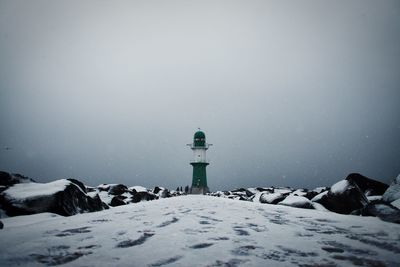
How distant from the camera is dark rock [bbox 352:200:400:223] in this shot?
3.62 m

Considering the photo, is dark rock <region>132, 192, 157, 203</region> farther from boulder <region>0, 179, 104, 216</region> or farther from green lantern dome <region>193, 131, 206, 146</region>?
green lantern dome <region>193, 131, 206, 146</region>

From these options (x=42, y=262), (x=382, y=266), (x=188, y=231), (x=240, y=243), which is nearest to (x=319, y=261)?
(x=382, y=266)

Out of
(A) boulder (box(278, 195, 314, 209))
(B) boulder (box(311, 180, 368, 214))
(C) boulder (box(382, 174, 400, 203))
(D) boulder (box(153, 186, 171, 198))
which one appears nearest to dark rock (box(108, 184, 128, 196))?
(D) boulder (box(153, 186, 171, 198))

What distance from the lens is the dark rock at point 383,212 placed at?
3625 millimetres

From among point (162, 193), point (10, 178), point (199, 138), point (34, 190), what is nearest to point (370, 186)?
point (34, 190)

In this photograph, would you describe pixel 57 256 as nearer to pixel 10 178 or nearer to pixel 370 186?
pixel 10 178

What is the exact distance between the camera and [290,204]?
19.6 ft

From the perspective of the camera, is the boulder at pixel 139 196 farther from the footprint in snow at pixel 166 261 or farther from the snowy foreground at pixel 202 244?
the footprint in snow at pixel 166 261

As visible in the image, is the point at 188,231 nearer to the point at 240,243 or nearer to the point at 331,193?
the point at 240,243

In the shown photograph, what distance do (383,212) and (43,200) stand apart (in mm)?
5238

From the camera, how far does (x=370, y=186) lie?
7266 millimetres

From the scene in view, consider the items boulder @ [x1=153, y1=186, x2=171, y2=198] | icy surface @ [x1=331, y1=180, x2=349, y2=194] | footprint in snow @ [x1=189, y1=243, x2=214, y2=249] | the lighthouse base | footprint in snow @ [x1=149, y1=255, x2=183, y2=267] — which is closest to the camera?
footprint in snow @ [x1=149, y1=255, x2=183, y2=267]

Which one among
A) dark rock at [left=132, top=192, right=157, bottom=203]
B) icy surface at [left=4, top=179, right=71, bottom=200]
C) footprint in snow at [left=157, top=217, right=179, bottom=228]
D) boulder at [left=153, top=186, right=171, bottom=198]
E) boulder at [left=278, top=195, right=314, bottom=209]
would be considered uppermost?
icy surface at [left=4, top=179, right=71, bottom=200]

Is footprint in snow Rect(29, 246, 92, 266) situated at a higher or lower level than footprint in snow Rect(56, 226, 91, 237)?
higher
